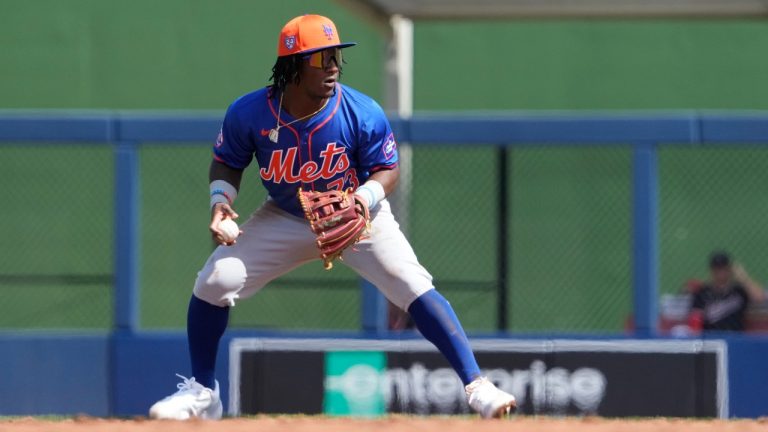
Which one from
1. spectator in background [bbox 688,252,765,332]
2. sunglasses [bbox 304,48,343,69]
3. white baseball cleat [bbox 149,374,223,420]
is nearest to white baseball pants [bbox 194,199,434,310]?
white baseball cleat [bbox 149,374,223,420]

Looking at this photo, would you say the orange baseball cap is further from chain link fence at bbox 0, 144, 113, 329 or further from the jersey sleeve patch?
chain link fence at bbox 0, 144, 113, 329

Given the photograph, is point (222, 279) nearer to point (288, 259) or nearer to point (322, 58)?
point (288, 259)

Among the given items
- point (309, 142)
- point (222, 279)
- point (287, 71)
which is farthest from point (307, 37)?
point (222, 279)

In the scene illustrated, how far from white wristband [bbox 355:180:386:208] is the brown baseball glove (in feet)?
0.15

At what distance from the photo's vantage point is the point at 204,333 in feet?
19.2

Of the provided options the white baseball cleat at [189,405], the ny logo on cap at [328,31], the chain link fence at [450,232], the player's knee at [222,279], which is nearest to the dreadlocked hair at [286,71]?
the ny logo on cap at [328,31]

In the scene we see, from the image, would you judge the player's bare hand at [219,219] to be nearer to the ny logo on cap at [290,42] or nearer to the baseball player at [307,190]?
the baseball player at [307,190]

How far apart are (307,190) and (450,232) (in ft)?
17.4

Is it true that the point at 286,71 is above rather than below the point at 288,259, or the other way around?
above

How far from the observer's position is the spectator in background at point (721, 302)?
9672mm

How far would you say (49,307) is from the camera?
11617mm

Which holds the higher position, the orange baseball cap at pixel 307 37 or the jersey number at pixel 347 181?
the orange baseball cap at pixel 307 37

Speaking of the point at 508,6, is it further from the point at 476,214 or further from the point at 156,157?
the point at 156,157

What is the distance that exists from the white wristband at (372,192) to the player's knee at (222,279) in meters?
0.58
